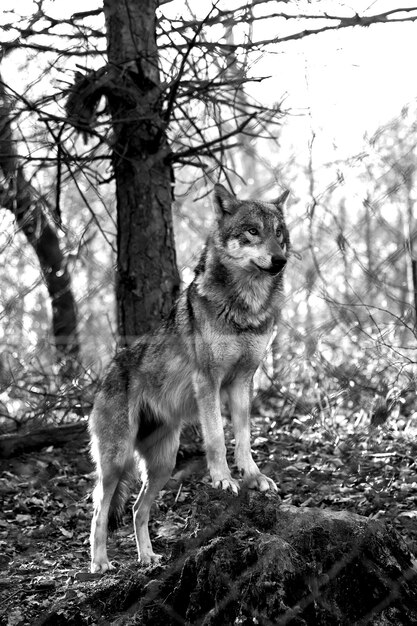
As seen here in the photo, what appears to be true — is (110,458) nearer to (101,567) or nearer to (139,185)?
(101,567)

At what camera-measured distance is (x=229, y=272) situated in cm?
431

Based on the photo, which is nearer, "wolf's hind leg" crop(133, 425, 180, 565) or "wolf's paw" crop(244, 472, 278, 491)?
"wolf's paw" crop(244, 472, 278, 491)

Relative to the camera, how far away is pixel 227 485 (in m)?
3.66

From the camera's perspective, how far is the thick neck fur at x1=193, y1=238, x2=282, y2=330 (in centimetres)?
419

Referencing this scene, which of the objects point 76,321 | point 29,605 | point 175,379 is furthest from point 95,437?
point 76,321

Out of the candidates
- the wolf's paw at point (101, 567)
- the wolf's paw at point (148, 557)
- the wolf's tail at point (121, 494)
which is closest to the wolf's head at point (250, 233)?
the wolf's tail at point (121, 494)

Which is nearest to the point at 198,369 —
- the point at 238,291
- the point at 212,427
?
the point at 212,427

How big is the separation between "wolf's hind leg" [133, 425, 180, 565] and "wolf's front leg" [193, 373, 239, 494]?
0.41 meters

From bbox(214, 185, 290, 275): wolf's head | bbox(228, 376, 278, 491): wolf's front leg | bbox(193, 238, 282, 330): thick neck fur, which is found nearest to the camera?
bbox(228, 376, 278, 491): wolf's front leg

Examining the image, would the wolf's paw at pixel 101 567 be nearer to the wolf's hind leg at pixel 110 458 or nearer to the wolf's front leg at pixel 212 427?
the wolf's hind leg at pixel 110 458

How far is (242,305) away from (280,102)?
1.63m

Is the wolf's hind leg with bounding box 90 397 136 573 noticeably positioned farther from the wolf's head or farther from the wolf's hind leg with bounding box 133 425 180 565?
the wolf's head

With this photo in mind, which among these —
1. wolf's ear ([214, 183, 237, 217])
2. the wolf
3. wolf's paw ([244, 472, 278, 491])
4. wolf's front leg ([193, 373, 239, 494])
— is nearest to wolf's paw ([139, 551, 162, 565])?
the wolf

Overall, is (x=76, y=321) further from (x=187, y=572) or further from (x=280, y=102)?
(x=187, y=572)
